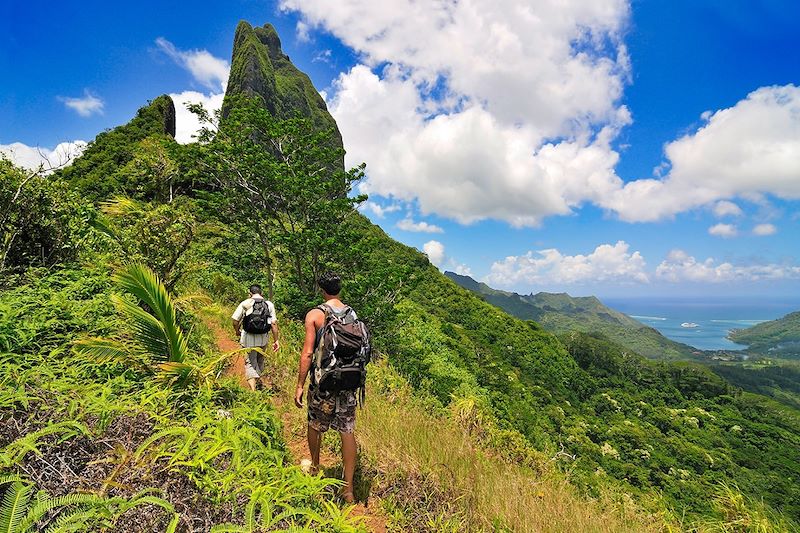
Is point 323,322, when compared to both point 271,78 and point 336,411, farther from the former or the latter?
point 271,78

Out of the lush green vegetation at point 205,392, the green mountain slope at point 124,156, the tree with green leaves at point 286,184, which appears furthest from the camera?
the green mountain slope at point 124,156

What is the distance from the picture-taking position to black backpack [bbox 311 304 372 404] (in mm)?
3123

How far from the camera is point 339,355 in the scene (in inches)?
123

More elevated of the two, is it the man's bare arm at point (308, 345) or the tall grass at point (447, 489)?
the man's bare arm at point (308, 345)

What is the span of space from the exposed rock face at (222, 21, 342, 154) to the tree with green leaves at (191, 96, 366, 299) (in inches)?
1655

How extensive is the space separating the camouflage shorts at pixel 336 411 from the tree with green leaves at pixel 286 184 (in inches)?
294

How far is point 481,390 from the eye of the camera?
24641 mm

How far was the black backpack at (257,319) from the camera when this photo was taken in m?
5.51

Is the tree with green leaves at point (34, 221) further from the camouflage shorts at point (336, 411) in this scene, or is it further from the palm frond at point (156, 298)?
the camouflage shorts at point (336, 411)

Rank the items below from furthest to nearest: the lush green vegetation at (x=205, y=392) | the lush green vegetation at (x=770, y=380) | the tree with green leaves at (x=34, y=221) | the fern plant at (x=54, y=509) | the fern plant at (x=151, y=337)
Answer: the lush green vegetation at (x=770, y=380) → the tree with green leaves at (x=34, y=221) → the fern plant at (x=151, y=337) → the lush green vegetation at (x=205, y=392) → the fern plant at (x=54, y=509)

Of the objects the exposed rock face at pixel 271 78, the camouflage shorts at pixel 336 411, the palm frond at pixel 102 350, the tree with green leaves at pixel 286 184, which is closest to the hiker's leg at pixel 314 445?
the camouflage shorts at pixel 336 411

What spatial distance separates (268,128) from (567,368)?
3923 centimetres

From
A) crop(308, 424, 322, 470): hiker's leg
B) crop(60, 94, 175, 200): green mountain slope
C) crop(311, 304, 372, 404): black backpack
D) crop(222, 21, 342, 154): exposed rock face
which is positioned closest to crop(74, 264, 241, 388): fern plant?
crop(308, 424, 322, 470): hiker's leg

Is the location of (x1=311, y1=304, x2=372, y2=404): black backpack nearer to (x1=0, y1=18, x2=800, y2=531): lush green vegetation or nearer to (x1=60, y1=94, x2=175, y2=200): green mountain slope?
(x1=0, y1=18, x2=800, y2=531): lush green vegetation
